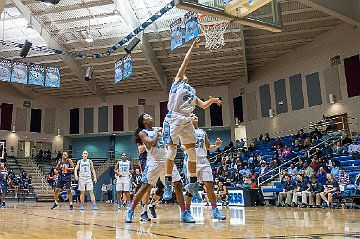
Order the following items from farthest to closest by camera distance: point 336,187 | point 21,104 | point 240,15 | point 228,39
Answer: point 21,104 < point 228,39 < point 336,187 < point 240,15

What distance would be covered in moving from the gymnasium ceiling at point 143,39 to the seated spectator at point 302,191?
8329 millimetres

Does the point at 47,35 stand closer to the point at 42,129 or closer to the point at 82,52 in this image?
the point at 82,52

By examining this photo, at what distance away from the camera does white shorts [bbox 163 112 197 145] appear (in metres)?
4.80

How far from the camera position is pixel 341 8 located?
50.8 ft

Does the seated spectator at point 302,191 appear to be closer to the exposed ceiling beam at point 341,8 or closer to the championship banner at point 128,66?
the exposed ceiling beam at point 341,8

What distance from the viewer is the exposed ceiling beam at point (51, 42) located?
18.2 m

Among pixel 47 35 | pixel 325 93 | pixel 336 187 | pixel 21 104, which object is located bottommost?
pixel 336 187

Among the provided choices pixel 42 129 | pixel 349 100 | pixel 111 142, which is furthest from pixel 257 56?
pixel 42 129

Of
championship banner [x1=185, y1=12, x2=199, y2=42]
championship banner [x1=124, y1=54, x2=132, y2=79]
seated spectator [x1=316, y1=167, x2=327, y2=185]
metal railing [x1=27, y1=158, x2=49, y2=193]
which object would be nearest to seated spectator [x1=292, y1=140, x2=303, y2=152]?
seated spectator [x1=316, y1=167, x2=327, y2=185]

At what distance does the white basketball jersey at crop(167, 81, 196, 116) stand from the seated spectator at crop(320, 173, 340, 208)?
742 cm

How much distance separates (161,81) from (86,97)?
8270 millimetres

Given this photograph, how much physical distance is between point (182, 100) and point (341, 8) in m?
13.2

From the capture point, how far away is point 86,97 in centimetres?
2975

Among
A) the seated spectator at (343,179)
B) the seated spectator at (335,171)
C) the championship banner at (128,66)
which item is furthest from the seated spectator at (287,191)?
the championship banner at (128,66)
